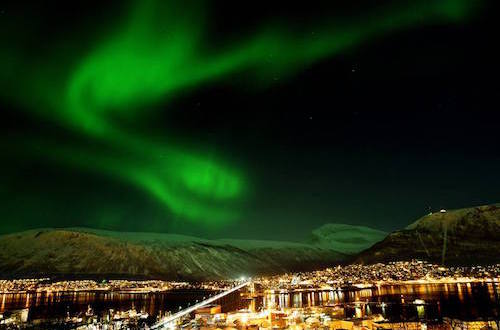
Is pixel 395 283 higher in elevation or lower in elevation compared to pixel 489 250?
lower

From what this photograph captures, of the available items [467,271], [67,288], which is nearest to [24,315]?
[67,288]

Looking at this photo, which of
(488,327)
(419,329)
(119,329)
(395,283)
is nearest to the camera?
(488,327)

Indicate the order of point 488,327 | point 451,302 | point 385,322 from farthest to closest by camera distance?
point 451,302 → point 385,322 → point 488,327

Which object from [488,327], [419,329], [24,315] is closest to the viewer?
[488,327]

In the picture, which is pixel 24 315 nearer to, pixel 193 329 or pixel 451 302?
pixel 193 329

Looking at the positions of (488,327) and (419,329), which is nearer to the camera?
(488,327)

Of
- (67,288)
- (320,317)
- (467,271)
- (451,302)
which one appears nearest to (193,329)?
(320,317)

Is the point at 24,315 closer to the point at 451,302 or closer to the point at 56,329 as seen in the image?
the point at 56,329

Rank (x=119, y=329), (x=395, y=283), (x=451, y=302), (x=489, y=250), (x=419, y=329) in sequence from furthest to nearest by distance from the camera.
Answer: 1. (x=489, y=250)
2. (x=395, y=283)
3. (x=451, y=302)
4. (x=119, y=329)
5. (x=419, y=329)

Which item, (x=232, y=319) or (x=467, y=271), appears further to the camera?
(x=467, y=271)
